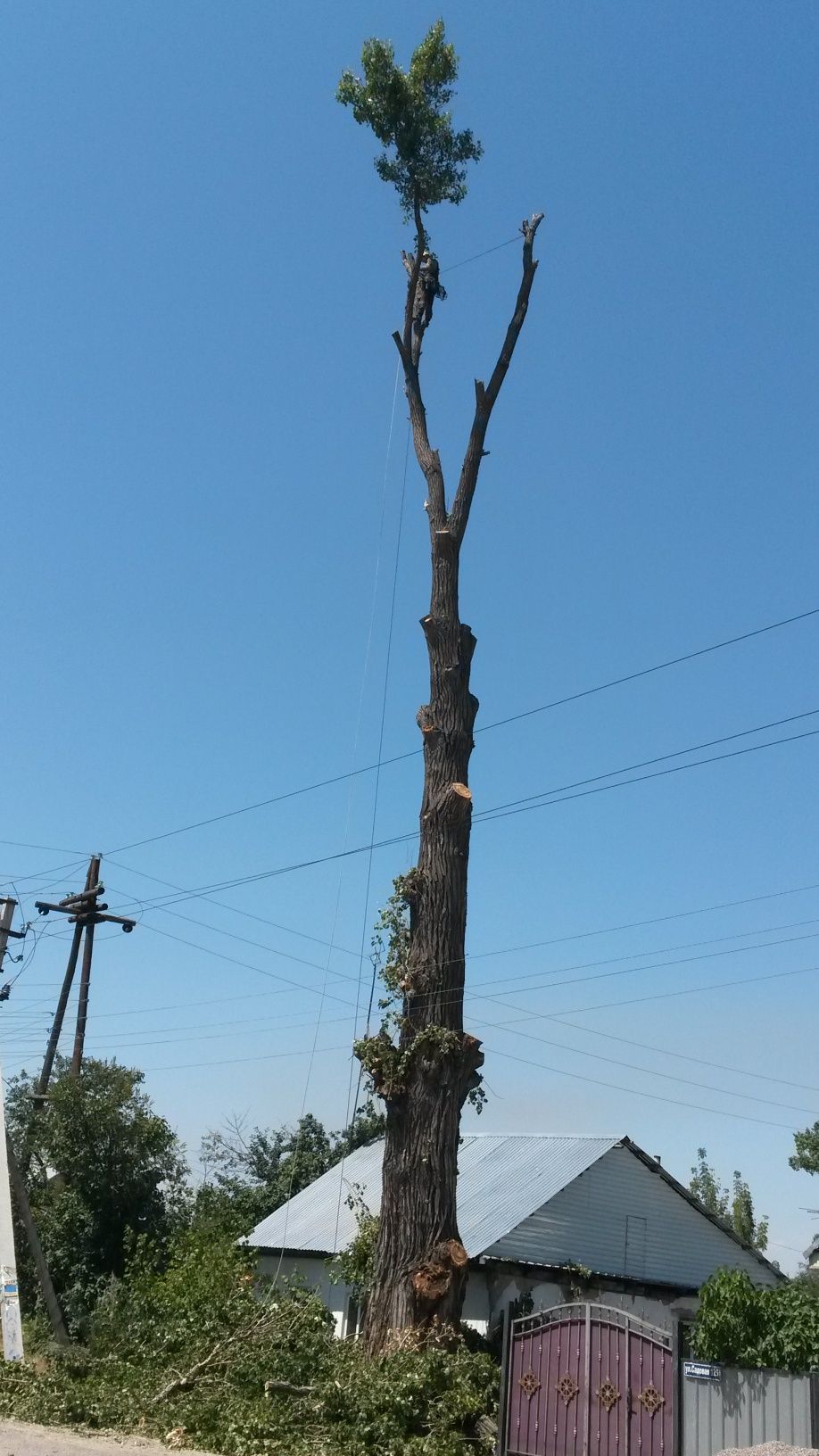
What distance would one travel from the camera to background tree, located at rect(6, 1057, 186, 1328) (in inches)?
855

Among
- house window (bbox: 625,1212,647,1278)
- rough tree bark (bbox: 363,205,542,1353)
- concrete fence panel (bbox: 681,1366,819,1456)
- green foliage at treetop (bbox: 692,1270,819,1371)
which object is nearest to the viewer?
concrete fence panel (bbox: 681,1366,819,1456)

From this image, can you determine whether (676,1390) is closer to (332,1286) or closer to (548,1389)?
(548,1389)

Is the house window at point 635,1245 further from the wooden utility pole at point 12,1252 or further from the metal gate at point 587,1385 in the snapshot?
the wooden utility pole at point 12,1252

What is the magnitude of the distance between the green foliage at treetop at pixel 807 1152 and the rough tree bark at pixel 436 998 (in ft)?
126

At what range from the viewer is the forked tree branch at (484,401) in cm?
1753

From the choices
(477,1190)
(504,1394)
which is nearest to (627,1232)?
(477,1190)

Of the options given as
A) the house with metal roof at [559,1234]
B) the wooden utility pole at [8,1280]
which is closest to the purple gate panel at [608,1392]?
the house with metal roof at [559,1234]

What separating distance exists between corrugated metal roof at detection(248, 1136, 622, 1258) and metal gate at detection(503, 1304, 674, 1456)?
494 centimetres

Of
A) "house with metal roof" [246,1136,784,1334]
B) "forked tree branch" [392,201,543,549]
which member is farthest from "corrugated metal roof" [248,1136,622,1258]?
"forked tree branch" [392,201,543,549]

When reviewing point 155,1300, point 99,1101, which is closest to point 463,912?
point 155,1300

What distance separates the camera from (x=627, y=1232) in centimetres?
2166

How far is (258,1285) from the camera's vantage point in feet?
59.8

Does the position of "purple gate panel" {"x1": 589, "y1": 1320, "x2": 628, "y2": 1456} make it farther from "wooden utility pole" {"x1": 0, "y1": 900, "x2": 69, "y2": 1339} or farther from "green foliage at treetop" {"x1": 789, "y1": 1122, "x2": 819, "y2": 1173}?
"green foliage at treetop" {"x1": 789, "y1": 1122, "x2": 819, "y2": 1173}

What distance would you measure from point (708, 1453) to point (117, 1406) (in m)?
6.71
